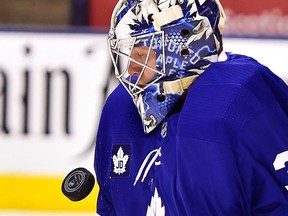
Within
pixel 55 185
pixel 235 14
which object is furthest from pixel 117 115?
pixel 235 14

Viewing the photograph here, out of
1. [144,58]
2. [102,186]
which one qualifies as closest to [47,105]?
[102,186]

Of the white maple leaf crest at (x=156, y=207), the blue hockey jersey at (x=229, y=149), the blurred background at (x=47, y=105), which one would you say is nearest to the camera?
the blue hockey jersey at (x=229, y=149)

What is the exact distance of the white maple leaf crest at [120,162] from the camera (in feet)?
5.35

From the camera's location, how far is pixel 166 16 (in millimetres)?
1571

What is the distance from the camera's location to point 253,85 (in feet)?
4.71

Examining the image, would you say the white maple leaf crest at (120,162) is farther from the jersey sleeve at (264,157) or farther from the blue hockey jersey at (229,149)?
the jersey sleeve at (264,157)

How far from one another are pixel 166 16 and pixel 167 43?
0.04 meters

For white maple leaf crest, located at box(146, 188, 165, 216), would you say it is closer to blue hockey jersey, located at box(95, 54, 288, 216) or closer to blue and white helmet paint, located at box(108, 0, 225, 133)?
blue hockey jersey, located at box(95, 54, 288, 216)

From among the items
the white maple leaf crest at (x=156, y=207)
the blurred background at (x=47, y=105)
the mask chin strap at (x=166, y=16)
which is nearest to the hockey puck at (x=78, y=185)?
the white maple leaf crest at (x=156, y=207)

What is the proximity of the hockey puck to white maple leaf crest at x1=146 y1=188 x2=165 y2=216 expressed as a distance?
0.14 metres

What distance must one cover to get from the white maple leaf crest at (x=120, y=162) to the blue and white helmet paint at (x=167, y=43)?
0.24ft

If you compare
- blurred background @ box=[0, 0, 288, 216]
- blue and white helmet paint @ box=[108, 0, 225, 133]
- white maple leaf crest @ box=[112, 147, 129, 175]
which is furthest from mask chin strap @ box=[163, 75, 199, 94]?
blurred background @ box=[0, 0, 288, 216]

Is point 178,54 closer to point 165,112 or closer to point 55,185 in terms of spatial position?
point 165,112

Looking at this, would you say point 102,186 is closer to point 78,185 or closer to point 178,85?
point 78,185
